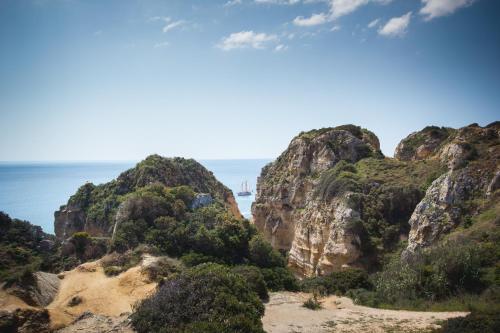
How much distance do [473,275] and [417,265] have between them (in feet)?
9.55

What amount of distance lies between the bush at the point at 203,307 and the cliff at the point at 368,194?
14293 mm

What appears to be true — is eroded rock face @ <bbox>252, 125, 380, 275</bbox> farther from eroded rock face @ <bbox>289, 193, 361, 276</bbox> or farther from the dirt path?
the dirt path

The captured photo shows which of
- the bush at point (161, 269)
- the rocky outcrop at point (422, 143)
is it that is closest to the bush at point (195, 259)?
the bush at point (161, 269)

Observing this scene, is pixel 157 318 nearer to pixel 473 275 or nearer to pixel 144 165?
pixel 473 275

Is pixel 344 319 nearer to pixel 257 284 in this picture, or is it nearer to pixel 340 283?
pixel 257 284

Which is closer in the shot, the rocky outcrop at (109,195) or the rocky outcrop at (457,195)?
the rocky outcrop at (457,195)

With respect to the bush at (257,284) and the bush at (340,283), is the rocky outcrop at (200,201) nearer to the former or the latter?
the bush at (340,283)

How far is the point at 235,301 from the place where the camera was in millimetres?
14195

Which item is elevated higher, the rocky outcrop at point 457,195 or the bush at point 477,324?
the rocky outcrop at point 457,195

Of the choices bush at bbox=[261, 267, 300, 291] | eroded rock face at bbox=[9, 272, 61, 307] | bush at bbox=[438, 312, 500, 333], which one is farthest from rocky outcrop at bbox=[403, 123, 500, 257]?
eroded rock face at bbox=[9, 272, 61, 307]

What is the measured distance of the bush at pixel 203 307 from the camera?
12.9m

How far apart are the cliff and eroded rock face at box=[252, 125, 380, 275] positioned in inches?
3.7

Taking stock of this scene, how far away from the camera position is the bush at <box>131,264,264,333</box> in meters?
12.9

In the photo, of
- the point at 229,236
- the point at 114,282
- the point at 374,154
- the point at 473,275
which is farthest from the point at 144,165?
the point at 473,275
